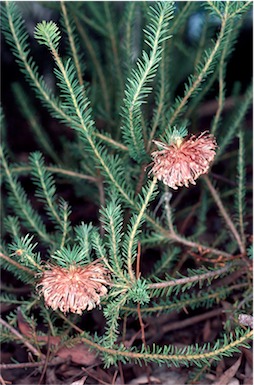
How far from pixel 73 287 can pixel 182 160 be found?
0.75ft

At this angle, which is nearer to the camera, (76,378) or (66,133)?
(76,378)

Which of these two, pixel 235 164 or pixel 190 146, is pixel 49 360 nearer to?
pixel 190 146

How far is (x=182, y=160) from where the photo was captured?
2.47ft

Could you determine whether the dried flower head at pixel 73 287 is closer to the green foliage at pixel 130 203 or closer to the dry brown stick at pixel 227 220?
the green foliage at pixel 130 203

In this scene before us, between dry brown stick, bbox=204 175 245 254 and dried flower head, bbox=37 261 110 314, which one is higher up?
dry brown stick, bbox=204 175 245 254

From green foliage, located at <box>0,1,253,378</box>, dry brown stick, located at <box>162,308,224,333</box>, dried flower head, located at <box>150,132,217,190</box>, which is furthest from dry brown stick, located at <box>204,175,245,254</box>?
dried flower head, located at <box>150,132,217,190</box>

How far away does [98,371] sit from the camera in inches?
38.6

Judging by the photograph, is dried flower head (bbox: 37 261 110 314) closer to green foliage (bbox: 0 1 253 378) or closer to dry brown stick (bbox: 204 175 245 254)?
green foliage (bbox: 0 1 253 378)

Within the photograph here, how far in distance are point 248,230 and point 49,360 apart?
1.85 ft

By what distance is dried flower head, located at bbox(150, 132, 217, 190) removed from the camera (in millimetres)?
752

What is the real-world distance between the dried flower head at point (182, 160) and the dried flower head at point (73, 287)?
17 cm

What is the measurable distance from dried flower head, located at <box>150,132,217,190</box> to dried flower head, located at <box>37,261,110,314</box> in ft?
0.55

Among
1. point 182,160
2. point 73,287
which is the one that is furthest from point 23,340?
point 182,160

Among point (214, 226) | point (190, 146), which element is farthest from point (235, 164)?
point (190, 146)
